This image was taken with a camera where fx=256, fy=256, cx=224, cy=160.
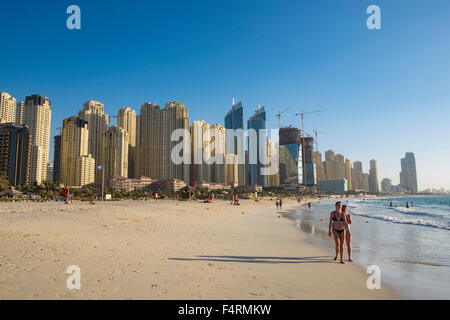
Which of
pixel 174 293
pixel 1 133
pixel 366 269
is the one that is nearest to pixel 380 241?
pixel 366 269

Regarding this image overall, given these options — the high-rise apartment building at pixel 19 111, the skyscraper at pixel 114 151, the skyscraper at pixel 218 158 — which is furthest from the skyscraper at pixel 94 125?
the skyscraper at pixel 218 158

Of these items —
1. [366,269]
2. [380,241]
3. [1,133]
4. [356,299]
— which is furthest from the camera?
[1,133]

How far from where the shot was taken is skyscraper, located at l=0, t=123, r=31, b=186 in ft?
330

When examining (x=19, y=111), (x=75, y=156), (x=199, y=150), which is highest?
(x=19, y=111)

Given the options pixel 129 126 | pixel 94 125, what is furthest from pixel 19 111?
pixel 129 126

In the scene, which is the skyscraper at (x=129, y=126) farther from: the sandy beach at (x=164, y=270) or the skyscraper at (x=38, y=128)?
the sandy beach at (x=164, y=270)

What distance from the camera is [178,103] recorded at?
144750mm

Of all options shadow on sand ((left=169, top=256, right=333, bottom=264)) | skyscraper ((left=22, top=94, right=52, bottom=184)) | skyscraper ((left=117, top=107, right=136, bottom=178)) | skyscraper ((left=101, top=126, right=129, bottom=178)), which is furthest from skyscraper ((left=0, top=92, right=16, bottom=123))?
shadow on sand ((left=169, top=256, right=333, bottom=264))

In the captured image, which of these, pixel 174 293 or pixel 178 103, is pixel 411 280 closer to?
pixel 174 293

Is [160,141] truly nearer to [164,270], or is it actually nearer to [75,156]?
[75,156]

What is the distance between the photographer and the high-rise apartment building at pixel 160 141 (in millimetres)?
140000

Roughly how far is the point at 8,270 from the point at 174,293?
14.0 ft

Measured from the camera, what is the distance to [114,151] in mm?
133125

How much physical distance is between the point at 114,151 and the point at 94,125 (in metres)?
25.1
